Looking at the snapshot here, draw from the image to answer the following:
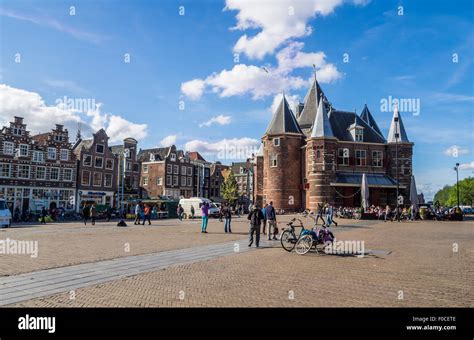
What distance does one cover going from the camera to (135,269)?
29.6ft

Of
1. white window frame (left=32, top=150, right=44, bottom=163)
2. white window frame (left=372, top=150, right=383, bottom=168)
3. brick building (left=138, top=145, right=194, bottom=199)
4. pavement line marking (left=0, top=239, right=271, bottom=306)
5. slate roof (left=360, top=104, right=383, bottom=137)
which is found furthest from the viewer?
brick building (left=138, top=145, right=194, bottom=199)

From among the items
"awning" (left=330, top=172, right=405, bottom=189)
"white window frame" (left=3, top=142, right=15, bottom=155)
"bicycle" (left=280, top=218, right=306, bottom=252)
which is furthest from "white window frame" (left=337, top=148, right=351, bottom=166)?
"white window frame" (left=3, top=142, right=15, bottom=155)

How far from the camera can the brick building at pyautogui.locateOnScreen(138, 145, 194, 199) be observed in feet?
210

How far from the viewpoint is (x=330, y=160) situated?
42.3m

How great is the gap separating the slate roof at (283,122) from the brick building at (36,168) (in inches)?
1116

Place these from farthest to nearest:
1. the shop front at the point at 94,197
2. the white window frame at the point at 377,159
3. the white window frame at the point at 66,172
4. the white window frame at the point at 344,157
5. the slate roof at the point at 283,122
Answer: the shop front at the point at 94,197 → the slate roof at the point at 283,122 → the white window frame at the point at 377,159 → the white window frame at the point at 66,172 → the white window frame at the point at 344,157

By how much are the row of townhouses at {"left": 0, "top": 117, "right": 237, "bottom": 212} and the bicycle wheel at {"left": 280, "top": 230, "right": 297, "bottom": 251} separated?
3533 cm

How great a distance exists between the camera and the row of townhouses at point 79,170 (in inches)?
1580

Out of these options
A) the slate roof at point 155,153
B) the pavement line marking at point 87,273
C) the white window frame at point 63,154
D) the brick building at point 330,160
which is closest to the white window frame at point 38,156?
the white window frame at point 63,154

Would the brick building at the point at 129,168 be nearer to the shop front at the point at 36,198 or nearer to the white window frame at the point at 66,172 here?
the white window frame at the point at 66,172

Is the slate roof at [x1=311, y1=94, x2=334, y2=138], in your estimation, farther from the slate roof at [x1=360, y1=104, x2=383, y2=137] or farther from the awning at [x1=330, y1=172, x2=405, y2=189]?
the slate roof at [x1=360, y1=104, x2=383, y2=137]

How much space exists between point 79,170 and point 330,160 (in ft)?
114

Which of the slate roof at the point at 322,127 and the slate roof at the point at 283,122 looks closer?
the slate roof at the point at 322,127
